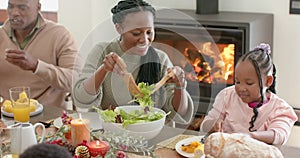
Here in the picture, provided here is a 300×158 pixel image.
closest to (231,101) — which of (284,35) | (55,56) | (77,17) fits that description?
(55,56)

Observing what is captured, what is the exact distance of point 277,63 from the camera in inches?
145

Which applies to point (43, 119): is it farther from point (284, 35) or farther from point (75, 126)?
point (284, 35)

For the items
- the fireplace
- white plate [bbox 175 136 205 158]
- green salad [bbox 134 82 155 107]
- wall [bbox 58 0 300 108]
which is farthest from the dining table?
wall [bbox 58 0 300 108]

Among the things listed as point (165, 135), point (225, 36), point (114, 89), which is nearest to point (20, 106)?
point (114, 89)

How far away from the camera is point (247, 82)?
2.19 m

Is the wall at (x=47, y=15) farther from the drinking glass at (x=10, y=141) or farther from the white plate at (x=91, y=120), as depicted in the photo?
the drinking glass at (x=10, y=141)

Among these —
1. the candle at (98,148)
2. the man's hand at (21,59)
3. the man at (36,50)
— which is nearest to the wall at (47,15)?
the man at (36,50)

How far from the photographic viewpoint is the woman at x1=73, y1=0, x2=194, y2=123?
6.70ft

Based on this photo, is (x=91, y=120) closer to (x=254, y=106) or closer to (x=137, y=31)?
(x=137, y=31)

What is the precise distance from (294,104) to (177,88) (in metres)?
1.82

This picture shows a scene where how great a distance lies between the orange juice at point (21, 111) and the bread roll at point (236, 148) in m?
0.91

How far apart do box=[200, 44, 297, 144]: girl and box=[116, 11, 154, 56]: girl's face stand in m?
0.40

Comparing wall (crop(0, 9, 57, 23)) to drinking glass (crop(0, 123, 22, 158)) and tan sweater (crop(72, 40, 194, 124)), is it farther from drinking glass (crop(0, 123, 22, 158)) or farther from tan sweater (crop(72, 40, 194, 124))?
drinking glass (crop(0, 123, 22, 158))

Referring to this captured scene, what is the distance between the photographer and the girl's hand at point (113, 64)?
2121 millimetres
